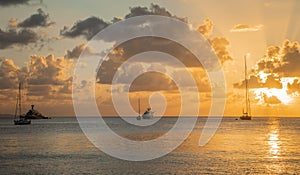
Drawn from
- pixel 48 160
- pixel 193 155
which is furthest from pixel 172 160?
pixel 48 160

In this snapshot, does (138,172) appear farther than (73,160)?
No

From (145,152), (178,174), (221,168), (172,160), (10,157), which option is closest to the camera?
(178,174)

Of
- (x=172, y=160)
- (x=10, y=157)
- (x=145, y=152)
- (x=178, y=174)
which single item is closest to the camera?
(x=178, y=174)

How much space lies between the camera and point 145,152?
98.8 meters

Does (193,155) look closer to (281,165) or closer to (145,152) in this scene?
(145,152)

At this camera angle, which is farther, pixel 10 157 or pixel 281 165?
pixel 10 157

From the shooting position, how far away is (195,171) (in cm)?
6988

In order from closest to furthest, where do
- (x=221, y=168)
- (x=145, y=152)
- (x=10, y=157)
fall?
(x=221, y=168) → (x=10, y=157) → (x=145, y=152)

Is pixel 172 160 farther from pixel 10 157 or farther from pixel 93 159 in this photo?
pixel 10 157

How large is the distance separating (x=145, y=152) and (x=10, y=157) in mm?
29983

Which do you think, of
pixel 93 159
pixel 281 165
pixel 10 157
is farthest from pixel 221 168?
pixel 10 157

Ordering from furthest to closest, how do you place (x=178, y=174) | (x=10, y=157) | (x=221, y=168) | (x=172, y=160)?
(x=10, y=157) → (x=172, y=160) → (x=221, y=168) → (x=178, y=174)

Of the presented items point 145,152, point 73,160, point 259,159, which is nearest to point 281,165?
point 259,159

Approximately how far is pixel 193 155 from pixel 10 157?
131 feet
